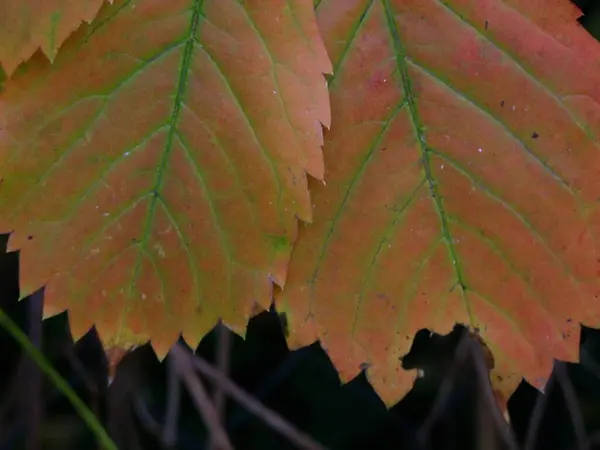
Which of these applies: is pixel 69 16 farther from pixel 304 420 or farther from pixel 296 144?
pixel 304 420

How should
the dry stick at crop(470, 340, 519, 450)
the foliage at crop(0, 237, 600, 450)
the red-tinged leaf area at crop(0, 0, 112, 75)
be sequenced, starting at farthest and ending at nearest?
the foliage at crop(0, 237, 600, 450)
the dry stick at crop(470, 340, 519, 450)
the red-tinged leaf area at crop(0, 0, 112, 75)

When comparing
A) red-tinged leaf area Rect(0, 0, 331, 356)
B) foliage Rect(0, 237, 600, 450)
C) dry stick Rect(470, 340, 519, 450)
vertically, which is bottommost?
foliage Rect(0, 237, 600, 450)

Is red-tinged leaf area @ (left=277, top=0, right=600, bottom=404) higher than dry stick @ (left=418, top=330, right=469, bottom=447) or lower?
higher

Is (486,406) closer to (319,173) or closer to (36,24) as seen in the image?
(319,173)

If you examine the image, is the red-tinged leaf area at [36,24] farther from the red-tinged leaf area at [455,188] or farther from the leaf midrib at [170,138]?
the red-tinged leaf area at [455,188]

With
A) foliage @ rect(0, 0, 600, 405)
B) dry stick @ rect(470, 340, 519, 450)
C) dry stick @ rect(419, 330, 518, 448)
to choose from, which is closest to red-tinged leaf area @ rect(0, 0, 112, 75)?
foliage @ rect(0, 0, 600, 405)

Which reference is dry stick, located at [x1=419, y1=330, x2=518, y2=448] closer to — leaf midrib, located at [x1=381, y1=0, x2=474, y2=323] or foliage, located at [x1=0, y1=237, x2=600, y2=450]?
foliage, located at [x1=0, y1=237, x2=600, y2=450]

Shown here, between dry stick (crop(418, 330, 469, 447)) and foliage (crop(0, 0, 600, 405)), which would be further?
dry stick (crop(418, 330, 469, 447))
